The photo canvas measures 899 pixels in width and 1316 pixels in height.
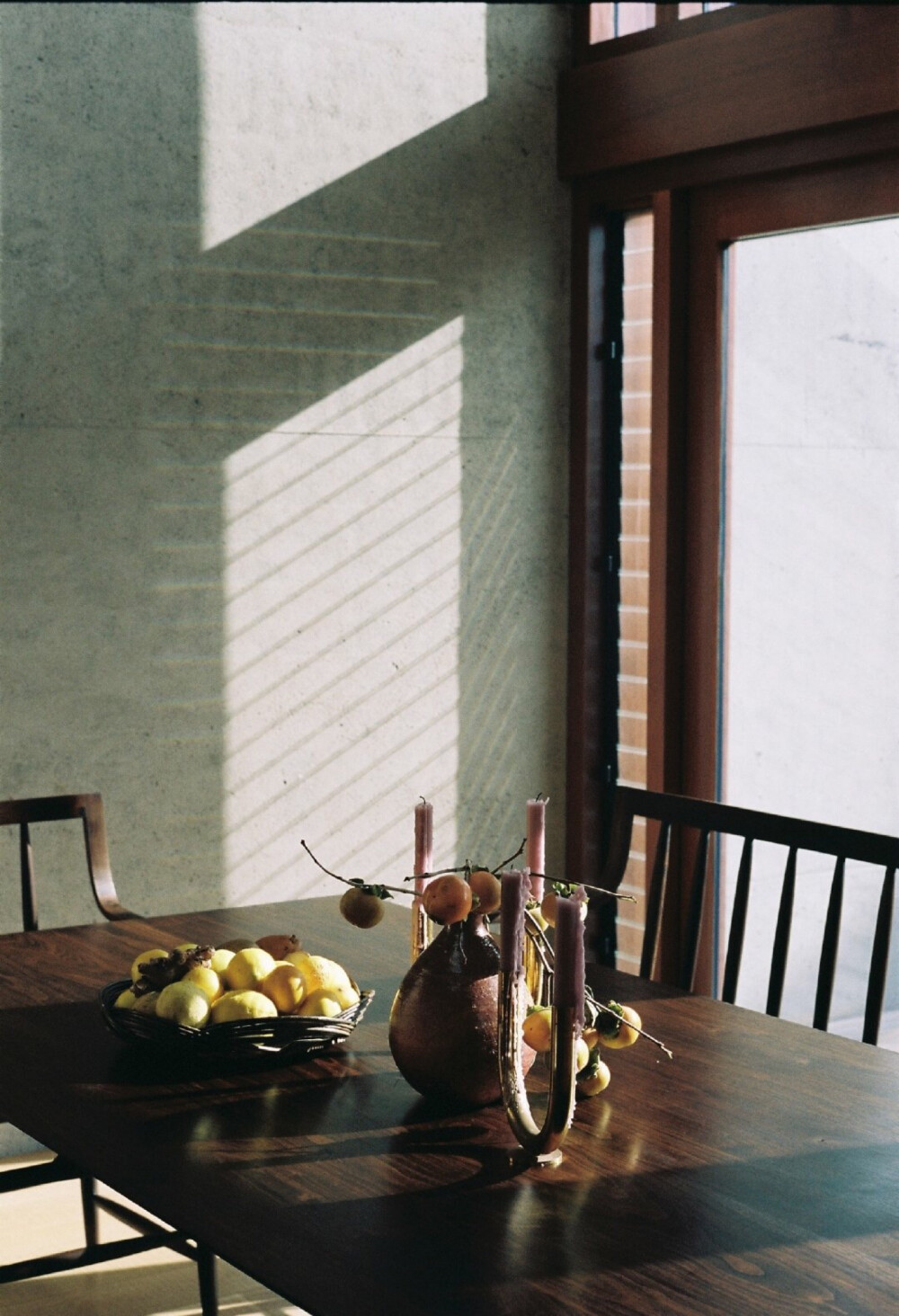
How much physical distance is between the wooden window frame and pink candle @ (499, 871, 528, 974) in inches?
102

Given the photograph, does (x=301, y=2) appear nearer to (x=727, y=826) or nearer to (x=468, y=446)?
(x=468, y=446)

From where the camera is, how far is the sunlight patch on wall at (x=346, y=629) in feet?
13.0

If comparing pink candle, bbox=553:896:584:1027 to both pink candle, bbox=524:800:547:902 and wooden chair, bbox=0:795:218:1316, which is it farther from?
wooden chair, bbox=0:795:218:1316

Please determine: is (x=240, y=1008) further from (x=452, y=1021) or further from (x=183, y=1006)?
(x=452, y=1021)

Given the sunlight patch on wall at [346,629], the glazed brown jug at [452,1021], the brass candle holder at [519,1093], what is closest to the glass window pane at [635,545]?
the sunlight patch on wall at [346,629]

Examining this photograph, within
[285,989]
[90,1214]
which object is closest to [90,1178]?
[90,1214]

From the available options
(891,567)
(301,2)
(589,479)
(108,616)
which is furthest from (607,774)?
(301,2)

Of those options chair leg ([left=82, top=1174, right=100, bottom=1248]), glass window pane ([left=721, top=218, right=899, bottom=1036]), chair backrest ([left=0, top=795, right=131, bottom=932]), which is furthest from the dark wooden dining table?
glass window pane ([left=721, top=218, right=899, bottom=1036])

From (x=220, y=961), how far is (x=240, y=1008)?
0.38 ft

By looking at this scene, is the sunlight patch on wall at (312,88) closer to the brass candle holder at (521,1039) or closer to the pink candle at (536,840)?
the pink candle at (536,840)

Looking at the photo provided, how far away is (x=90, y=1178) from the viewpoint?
270cm

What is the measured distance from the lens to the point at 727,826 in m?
2.56

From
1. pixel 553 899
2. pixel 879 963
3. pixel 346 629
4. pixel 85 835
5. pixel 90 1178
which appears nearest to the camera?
pixel 553 899

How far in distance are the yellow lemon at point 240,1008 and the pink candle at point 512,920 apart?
46 centimetres
